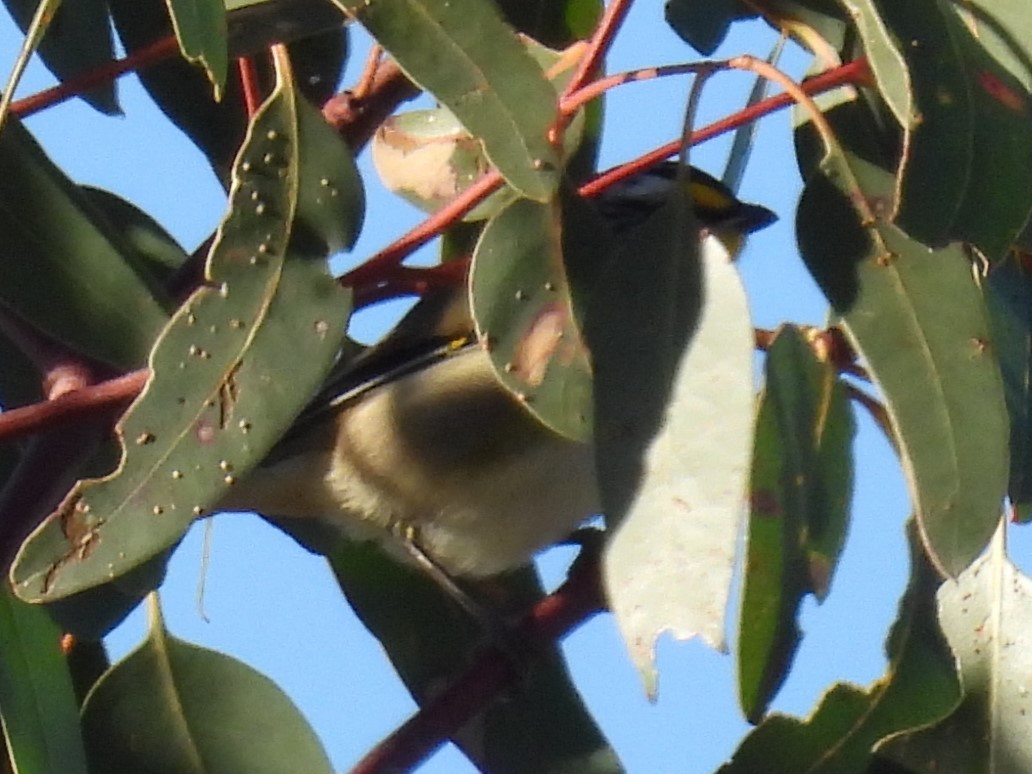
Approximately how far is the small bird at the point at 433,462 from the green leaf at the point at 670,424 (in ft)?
2.94

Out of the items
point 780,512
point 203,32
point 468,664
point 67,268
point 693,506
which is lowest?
point 468,664

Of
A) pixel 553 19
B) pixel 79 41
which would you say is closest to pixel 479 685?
pixel 553 19

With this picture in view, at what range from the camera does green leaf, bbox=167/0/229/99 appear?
53.8 inches

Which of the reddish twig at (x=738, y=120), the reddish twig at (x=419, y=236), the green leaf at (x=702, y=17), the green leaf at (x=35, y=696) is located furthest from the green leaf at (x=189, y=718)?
the green leaf at (x=702, y=17)

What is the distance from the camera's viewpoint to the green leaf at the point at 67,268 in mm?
1622

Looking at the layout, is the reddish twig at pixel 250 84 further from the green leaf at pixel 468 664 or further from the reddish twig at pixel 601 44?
the green leaf at pixel 468 664

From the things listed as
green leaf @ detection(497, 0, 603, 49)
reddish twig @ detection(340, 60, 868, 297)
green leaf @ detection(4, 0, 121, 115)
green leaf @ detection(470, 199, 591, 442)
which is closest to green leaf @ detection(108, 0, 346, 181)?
green leaf @ detection(4, 0, 121, 115)

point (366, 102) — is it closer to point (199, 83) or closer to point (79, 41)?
point (199, 83)

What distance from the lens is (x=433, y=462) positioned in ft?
8.51

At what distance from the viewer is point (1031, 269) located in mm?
1977

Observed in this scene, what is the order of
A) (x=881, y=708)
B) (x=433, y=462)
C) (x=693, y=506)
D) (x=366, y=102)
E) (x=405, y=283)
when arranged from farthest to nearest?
(x=433, y=462)
(x=366, y=102)
(x=881, y=708)
(x=405, y=283)
(x=693, y=506)

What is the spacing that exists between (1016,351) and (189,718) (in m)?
0.95

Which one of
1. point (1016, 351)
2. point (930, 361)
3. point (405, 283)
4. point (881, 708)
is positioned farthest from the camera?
point (1016, 351)

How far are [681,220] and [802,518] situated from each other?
28 cm
